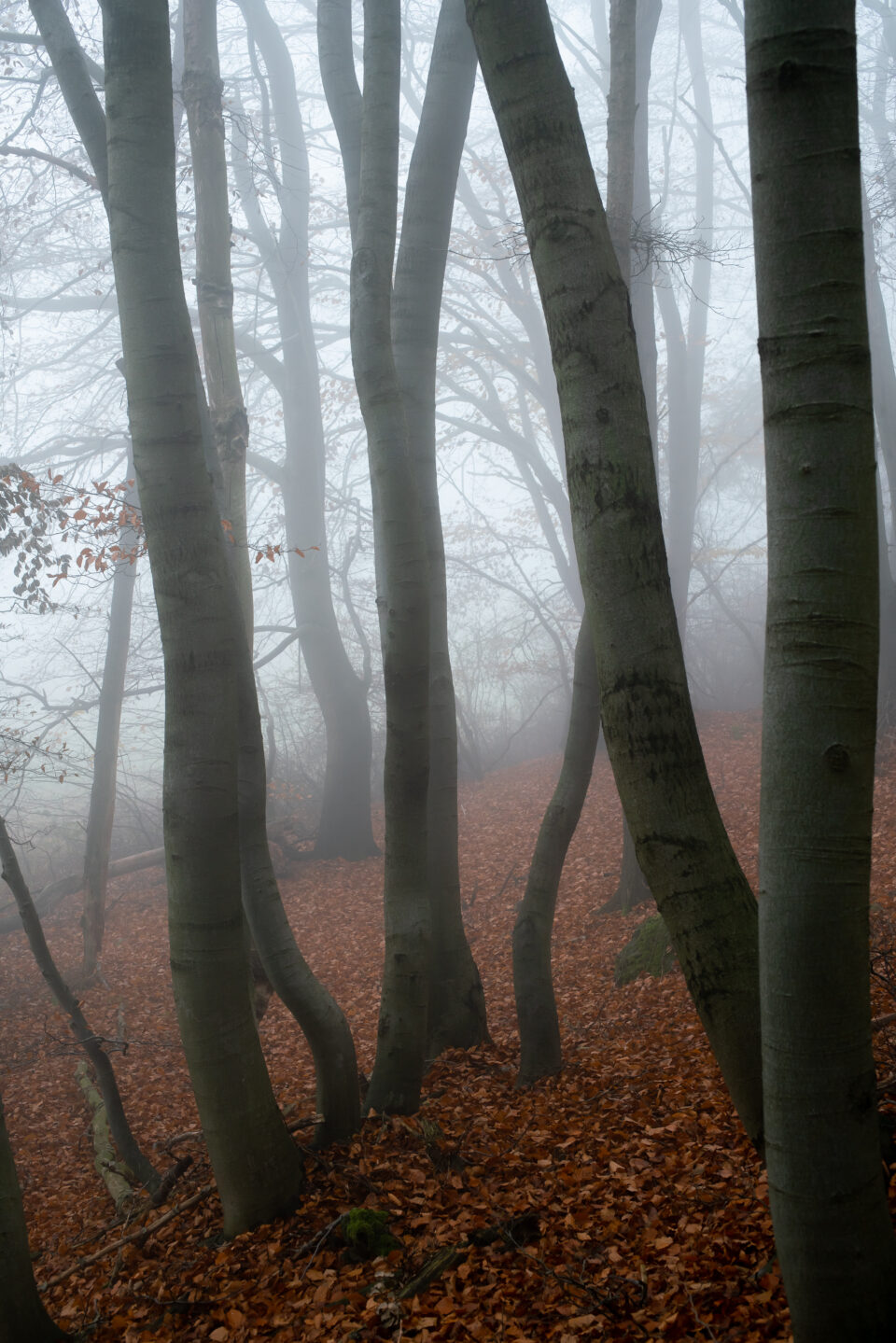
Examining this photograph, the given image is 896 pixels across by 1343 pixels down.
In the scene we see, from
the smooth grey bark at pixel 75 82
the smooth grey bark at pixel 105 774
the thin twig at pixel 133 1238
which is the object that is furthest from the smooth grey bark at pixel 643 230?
the smooth grey bark at pixel 105 774

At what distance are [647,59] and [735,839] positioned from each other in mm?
9229

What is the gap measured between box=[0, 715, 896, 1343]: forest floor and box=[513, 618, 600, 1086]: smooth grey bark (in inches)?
8.0

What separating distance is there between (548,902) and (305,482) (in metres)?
10.5

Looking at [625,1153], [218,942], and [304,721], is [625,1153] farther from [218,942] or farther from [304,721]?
[304,721]

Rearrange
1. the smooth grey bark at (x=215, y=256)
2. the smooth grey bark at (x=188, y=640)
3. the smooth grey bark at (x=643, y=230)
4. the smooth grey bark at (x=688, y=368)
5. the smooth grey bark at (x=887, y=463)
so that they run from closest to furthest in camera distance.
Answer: the smooth grey bark at (x=188, y=640) < the smooth grey bark at (x=215, y=256) < the smooth grey bark at (x=643, y=230) < the smooth grey bark at (x=887, y=463) < the smooth grey bark at (x=688, y=368)

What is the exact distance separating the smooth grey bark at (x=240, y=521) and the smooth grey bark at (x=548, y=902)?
3.58 feet

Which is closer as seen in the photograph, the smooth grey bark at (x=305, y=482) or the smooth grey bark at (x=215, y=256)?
the smooth grey bark at (x=215, y=256)

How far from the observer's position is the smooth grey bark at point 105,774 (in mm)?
9914

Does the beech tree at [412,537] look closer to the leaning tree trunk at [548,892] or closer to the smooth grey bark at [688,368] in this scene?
the leaning tree trunk at [548,892]

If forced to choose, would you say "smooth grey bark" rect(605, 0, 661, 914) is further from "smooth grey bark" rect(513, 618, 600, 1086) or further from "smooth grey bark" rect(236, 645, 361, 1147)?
"smooth grey bark" rect(236, 645, 361, 1147)

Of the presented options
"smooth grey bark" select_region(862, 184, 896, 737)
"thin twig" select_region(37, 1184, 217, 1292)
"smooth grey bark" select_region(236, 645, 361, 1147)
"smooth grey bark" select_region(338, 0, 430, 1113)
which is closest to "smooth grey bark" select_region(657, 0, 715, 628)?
"smooth grey bark" select_region(862, 184, 896, 737)

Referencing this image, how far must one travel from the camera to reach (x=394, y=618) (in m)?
4.03

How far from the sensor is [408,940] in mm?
3979

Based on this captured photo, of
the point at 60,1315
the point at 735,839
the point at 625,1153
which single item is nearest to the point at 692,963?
the point at 625,1153
